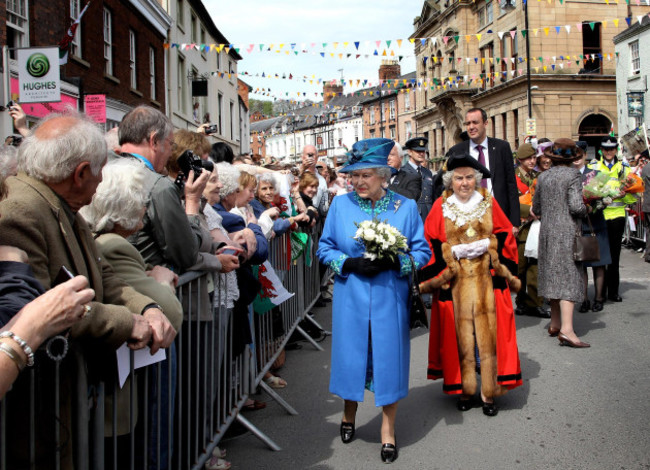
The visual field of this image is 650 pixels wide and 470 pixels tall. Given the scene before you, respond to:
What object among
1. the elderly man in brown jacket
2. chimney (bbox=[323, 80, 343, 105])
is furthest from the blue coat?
chimney (bbox=[323, 80, 343, 105])

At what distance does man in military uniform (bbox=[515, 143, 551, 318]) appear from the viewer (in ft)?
26.4

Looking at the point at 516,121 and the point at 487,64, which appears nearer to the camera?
the point at 516,121

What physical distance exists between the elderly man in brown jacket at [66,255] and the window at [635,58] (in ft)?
111

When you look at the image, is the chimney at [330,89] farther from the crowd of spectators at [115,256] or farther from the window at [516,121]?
the crowd of spectators at [115,256]

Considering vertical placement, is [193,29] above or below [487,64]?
below

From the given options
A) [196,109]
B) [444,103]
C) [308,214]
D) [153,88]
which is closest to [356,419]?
[308,214]

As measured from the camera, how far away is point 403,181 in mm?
8227

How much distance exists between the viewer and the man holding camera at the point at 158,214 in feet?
10.6

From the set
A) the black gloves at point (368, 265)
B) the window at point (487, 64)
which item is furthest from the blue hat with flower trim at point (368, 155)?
the window at point (487, 64)

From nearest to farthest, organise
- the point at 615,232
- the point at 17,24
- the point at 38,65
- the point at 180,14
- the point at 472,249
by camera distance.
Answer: the point at 472,249 → the point at 615,232 → the point at 38,65 → the point at 17,24 → the point at 180,14

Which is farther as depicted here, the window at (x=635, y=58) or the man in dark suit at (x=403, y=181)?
the window at (x=635, y=58)

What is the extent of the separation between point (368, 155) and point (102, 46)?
15901 millimetres

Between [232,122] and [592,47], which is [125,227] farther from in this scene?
[592,47]

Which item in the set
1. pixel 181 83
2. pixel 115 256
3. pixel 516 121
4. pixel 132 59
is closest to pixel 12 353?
pixel 115 256
